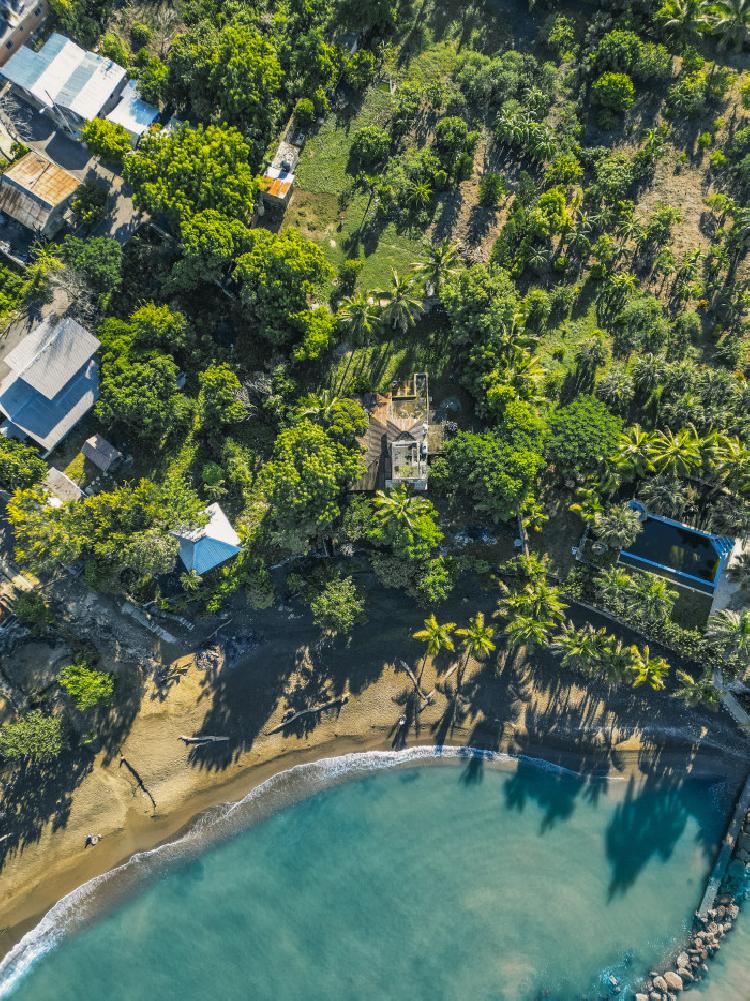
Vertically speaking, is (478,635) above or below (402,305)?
below

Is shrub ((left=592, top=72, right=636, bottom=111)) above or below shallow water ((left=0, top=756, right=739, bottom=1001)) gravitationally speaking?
above

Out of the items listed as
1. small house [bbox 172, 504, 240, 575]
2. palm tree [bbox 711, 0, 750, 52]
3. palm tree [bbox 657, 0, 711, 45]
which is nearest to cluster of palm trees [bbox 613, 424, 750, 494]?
small house [bbox 172, 504, 240, 575]

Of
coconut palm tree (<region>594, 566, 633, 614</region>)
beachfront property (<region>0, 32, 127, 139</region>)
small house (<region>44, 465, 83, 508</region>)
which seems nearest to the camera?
coconut palm tree (<region>594, 566, 633, 614</region>)

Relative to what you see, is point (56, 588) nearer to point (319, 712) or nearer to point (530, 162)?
point (319, 712)

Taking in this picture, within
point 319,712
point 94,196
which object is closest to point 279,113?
point 94,196

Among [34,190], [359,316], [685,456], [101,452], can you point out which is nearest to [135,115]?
[34,190]

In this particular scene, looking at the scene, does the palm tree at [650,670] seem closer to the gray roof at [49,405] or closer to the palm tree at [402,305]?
the palm tree at [402,305]

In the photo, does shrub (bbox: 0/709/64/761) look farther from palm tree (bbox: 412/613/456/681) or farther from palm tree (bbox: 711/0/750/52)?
palm tree (bbox: 711/0/750/52)

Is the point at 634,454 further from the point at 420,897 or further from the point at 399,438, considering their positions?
the point at 420,897
